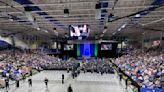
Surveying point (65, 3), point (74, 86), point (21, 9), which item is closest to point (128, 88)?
point (74, 86)

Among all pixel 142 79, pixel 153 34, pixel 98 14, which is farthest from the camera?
pixel 153 34

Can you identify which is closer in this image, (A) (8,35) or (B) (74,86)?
(B) (74,86)

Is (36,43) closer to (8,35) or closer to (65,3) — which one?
(8,35)

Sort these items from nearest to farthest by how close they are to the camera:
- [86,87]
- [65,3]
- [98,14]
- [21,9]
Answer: [98,14], [65,3], [21,9], [86,87]

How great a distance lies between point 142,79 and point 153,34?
20.6 metres

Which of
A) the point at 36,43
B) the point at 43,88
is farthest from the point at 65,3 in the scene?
the point at 36,43

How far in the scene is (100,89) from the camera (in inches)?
694

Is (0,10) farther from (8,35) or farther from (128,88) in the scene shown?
(8,35)

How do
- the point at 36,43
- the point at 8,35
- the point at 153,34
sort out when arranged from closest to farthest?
1. the point at 8,35
2. the point at 153,34
3. the point at 36,43

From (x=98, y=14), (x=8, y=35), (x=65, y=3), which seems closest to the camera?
(x=98, y=14)

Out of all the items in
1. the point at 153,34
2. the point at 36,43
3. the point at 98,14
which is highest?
the point at 98,14

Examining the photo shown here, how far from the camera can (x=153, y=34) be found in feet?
117

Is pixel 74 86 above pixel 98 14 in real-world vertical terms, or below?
below

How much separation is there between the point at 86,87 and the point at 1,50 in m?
21.4
